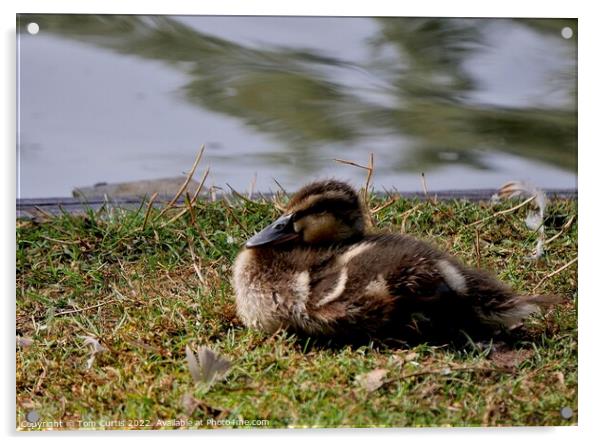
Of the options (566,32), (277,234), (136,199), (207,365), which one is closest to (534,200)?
(566,32)

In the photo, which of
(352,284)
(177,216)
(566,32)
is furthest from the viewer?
(177,216)

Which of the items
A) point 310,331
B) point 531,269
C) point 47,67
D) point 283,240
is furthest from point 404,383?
point 47,67

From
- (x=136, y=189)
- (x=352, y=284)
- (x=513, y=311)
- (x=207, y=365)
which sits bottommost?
(x=207, y=365)

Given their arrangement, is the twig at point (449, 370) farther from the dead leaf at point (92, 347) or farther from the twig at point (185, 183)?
the twig at point (185, 183)

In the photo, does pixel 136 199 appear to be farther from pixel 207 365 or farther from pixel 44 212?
pixel 207 365

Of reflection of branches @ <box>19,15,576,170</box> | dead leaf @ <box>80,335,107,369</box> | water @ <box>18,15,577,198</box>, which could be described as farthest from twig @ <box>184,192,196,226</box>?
dead leaf @ <box>80,335,107,369</box>

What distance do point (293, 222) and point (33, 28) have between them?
1.11 meters

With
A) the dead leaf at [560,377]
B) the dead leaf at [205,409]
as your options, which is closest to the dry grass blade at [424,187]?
the dead leaf at [560,377]

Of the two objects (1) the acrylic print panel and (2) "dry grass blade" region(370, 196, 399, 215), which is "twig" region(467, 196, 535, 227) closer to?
(1) the acrylic print panel

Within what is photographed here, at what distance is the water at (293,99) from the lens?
309 cm

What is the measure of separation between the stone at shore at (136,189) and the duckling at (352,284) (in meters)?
0.45

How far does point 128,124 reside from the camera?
3.12 m

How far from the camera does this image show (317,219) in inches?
119

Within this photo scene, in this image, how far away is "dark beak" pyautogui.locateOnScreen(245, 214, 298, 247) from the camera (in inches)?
119
